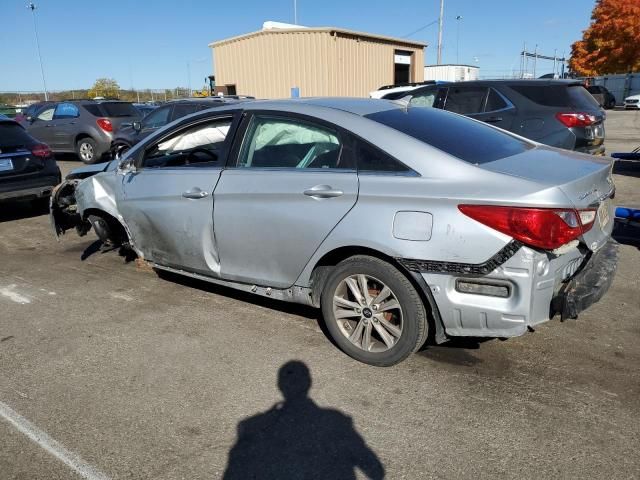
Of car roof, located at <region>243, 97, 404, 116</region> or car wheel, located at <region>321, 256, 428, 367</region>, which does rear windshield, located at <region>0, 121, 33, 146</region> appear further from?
car wheel, located at <region>321, 256, 428, 367</region>

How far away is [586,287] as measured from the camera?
2838 mm

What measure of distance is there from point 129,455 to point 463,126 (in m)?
2.93

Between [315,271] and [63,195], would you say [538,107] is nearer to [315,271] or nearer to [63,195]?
[315,271]

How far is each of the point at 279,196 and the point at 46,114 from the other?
13.5 meters

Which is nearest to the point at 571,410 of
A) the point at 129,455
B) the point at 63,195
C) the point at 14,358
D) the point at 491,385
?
the point at 491,385

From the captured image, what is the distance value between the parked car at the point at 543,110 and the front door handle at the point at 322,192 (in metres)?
4.47

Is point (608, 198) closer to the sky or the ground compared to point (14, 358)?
closer to the sky

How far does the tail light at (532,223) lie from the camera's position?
261 cm

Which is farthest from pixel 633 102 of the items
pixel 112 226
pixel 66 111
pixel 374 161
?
pixel 374 161

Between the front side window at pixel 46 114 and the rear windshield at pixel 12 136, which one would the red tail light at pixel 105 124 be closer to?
the front side window at pixel 46 114

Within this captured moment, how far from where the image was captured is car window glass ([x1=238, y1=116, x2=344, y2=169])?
3350mm

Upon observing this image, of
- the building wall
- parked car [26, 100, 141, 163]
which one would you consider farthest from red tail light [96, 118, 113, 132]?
the building wall

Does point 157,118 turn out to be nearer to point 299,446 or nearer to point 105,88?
point 299,446

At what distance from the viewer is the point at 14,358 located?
3.51 m
